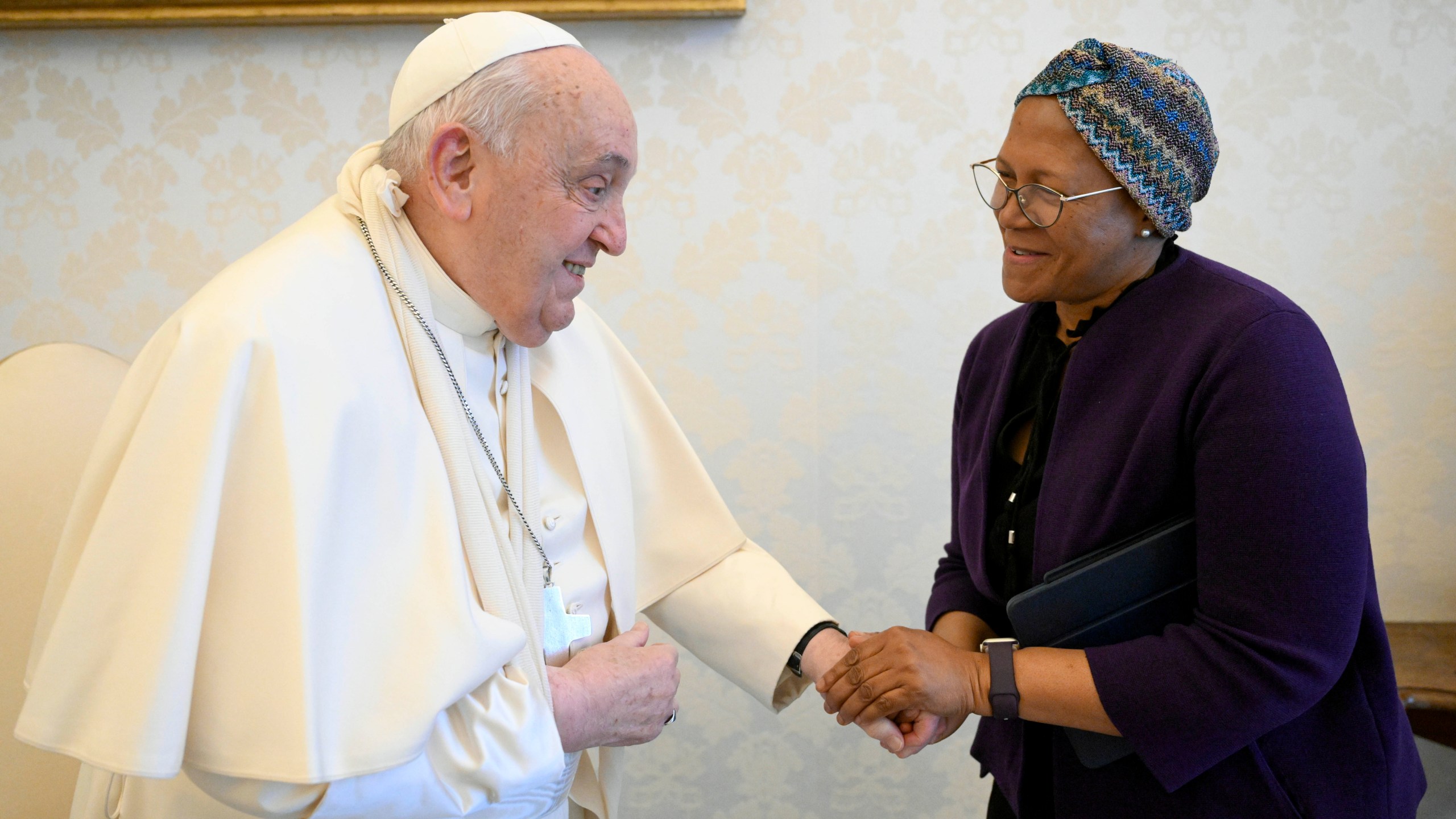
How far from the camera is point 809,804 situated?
117 inches

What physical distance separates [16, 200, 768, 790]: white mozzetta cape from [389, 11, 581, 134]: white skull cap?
272 mm

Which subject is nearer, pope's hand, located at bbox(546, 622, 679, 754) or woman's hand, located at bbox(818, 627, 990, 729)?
pope's hand, located at bbox(546, 622, 679, 754)

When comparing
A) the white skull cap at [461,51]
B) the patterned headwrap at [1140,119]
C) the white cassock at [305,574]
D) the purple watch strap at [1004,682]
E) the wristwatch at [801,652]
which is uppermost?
the white skull cap at [461,51]

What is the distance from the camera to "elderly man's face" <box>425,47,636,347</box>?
153 cm

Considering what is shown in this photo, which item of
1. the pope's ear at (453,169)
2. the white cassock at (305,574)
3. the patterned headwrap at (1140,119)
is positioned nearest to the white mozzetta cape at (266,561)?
the white cassock at (305,574)

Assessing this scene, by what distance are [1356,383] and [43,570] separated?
297 centimetres

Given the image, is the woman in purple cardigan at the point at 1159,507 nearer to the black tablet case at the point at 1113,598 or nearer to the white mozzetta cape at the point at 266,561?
the black tablet case at the point at 1113,598

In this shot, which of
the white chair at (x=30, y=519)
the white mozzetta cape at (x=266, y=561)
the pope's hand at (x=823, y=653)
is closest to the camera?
the white mozzetta cape at (x=266, y=561)

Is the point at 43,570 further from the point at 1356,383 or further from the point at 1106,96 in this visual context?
the point at 1356,383

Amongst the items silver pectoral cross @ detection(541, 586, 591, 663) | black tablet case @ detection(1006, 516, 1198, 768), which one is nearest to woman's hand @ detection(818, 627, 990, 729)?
black tablet case @ detection(1006, 516, 1198, 768)

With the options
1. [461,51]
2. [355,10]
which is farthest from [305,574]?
[355,10]

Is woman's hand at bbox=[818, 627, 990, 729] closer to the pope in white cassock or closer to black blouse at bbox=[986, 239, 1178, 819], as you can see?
black blouse at bbox=[986, 239, 1178, 819]

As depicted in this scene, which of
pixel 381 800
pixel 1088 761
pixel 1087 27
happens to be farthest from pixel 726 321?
pixel 381 800

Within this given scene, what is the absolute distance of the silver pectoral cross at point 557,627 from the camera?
164 centimetres
